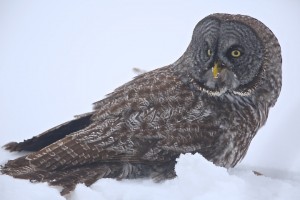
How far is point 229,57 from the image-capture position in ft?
17.0

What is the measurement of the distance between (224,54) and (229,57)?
0.07 metres

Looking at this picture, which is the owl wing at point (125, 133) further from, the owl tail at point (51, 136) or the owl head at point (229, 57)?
the owl head at point (229, 57)

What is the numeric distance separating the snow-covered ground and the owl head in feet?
1.72

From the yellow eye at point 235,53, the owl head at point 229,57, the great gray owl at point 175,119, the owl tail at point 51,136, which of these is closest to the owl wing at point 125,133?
the great gray owl at point 175,119

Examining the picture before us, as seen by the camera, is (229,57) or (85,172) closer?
(85,172)

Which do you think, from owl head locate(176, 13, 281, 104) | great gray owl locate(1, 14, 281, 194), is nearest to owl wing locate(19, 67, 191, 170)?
great gray owl locate(1, 14, 281, 194)

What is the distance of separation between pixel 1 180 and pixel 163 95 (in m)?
1.64

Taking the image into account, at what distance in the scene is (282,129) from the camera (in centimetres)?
330

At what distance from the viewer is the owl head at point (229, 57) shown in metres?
5.19

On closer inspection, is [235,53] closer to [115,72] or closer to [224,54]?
[224,54]

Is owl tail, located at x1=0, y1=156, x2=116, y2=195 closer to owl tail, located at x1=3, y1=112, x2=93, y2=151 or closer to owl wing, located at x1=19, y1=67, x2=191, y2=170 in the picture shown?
owl wing, located at x1=19, y1=67, x2=191, y2=170

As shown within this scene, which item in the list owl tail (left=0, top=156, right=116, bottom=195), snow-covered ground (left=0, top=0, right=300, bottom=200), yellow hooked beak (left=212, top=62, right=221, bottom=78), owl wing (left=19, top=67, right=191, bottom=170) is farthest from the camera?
yellow hooked beak (left=212, top=62, right=221, bottom=78)

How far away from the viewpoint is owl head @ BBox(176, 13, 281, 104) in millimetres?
5188

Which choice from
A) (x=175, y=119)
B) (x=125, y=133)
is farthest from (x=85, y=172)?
(x=175, y=119)
